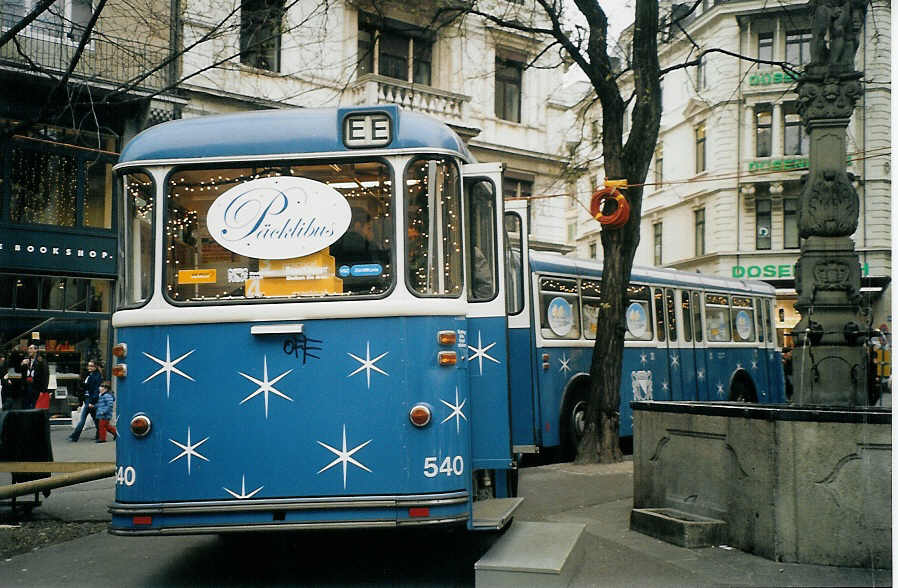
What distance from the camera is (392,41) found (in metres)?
22.4

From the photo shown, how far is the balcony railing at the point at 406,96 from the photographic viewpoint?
21094 mm

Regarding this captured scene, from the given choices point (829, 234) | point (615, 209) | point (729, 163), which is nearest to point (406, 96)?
point (615, 209)

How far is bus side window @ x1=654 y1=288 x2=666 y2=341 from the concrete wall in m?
8.98

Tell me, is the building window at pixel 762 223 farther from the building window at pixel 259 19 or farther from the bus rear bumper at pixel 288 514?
the bus rear bumper at pixel 288 514

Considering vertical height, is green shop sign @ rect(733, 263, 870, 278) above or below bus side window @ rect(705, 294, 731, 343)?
above

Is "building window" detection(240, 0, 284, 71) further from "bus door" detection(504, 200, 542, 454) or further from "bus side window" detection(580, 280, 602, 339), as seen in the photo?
"bus side window" detection(580, 280, 602, 339)

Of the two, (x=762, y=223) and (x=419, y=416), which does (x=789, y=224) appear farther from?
(x=419, y=416)

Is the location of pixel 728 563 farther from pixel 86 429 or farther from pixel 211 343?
pixel 86 429

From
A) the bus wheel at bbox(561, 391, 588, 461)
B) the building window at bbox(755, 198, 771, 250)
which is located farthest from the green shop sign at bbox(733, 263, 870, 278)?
the bus wheel at bbox(561, 391, 588, 461)

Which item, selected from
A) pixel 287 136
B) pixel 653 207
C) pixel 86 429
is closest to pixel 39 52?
pixel 86 429

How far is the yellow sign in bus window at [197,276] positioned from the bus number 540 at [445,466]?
6.18 ft

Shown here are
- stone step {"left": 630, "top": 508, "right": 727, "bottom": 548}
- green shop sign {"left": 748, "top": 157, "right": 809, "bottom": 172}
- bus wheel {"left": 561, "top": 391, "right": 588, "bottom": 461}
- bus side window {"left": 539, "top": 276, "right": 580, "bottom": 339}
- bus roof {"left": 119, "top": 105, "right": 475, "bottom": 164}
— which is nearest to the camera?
bus roof {"left": 119, "top": 105, "right": 475, "bottom": 164}

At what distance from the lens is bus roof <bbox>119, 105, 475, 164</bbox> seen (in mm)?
6340

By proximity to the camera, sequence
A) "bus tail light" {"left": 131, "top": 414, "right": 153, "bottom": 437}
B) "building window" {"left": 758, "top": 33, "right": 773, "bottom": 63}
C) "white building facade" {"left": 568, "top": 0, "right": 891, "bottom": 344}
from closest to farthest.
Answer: "bus tail light" {"left": 131, "top": 414, "right": 153, "bottom": 437}, "building window" {"left": 758, "top": 33, "right": 773, "bottom": 63}, "white building facade" {"left": 568, "top": 0, "right": 891, "bottom": 344}
